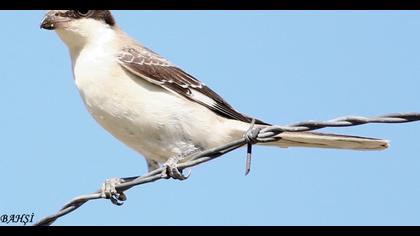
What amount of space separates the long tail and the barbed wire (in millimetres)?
1022

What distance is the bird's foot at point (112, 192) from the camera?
19.8 ft

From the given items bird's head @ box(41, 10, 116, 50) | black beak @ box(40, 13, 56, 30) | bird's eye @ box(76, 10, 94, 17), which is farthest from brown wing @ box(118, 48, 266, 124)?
black beak @ box(40, 13, 56, 30)

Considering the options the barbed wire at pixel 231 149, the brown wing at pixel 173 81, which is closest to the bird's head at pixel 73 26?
the brown wing at pixel 173 81

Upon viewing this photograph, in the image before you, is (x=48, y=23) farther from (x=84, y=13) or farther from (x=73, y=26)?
(x=84, y=13)

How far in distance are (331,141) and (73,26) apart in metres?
2.62

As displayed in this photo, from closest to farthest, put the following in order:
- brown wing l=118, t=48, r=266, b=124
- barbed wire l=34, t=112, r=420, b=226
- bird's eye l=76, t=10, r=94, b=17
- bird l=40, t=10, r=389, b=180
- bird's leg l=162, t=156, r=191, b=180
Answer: barbed wire l=34, t=112, r=420, b=226 → bird's leg l=162, t=156, r=191, b=180 → bird l=40, t=10, r=389, b=180 → brown wing l=118, t=48, r=266, b=124 → bird's eye l=76, t=10, r=94, b=17

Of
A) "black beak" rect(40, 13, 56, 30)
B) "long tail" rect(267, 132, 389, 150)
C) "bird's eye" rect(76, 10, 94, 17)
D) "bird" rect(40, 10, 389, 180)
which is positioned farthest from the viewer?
"bird's eye" rect(76, 10, 94, 17)

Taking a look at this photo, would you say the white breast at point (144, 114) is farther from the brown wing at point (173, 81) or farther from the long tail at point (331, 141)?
the long tail at point (331, 141)

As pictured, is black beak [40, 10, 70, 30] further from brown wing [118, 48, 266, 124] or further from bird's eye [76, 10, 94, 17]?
brown wing [118, 48, 266, 124]

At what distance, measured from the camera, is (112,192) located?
6086mm

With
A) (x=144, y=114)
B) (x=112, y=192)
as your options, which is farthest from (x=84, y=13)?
(x=112, y=192)

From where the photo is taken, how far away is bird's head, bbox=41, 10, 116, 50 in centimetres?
738
